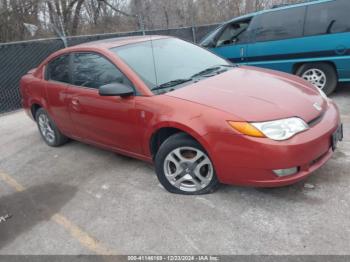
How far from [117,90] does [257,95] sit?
1378 mm

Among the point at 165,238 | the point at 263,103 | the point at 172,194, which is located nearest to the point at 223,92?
the point at 263,103

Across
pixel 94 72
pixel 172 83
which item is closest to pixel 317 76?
pixel 172 83

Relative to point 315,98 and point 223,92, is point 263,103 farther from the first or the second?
point 315,98

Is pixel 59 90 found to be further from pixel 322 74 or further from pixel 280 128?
pixel 322 74

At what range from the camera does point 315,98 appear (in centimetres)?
325

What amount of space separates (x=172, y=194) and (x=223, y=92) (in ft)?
3.77

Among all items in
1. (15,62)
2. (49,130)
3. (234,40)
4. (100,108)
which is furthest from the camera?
(15,62)

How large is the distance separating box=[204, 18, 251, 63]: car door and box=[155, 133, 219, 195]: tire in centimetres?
403

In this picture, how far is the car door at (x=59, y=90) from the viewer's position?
14.4 feet

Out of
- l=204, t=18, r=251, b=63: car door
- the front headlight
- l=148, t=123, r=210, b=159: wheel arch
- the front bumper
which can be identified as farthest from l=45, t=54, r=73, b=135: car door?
l=204, t=18, r=251, b=63: car door

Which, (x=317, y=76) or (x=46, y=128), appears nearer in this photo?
(x=46, y=128)

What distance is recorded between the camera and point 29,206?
3.53m

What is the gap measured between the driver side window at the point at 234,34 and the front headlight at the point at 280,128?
433 cm

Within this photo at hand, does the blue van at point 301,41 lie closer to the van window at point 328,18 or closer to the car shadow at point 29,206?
the van window at point 328,18
